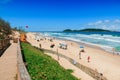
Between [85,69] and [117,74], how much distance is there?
3.29m

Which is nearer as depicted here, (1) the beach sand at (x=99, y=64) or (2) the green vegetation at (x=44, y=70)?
(2) the green vegetation at (x=44, y=70)

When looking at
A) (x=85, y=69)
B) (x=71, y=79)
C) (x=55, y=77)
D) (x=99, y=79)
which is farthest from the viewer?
(x=85, y=69)

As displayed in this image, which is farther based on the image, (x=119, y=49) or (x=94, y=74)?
(x=119, y=49)

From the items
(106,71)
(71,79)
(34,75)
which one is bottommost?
(106,71)

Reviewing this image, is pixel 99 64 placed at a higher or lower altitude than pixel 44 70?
lower

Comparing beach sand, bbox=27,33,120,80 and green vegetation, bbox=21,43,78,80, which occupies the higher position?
green vegetation, bbox=21,43,78,80

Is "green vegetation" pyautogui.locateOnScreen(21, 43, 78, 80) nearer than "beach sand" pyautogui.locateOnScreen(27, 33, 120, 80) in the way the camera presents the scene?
Yes

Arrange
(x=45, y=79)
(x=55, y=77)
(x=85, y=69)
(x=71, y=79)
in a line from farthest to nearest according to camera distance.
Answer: (x=85, y=69)
(x=71, y=79)
(x=55, y=77)
(x=45, y=79)

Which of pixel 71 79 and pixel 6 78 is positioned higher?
pixel 6 78

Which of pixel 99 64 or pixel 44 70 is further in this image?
pixel 99 64

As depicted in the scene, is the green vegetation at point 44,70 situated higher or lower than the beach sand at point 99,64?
higher

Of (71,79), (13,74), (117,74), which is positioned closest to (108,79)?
(117,74)

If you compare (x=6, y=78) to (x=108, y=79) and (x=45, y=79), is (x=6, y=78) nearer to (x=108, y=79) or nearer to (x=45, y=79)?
(x=45, y=79)

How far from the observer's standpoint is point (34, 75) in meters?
9.52
